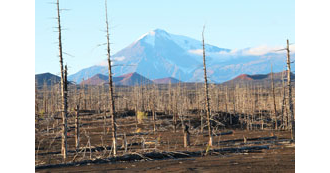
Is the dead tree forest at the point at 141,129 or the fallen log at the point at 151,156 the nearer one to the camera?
the fallen log at the point at 151,156

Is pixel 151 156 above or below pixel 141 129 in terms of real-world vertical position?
above

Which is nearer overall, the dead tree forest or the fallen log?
the fallen log

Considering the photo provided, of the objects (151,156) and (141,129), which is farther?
(141,129)
